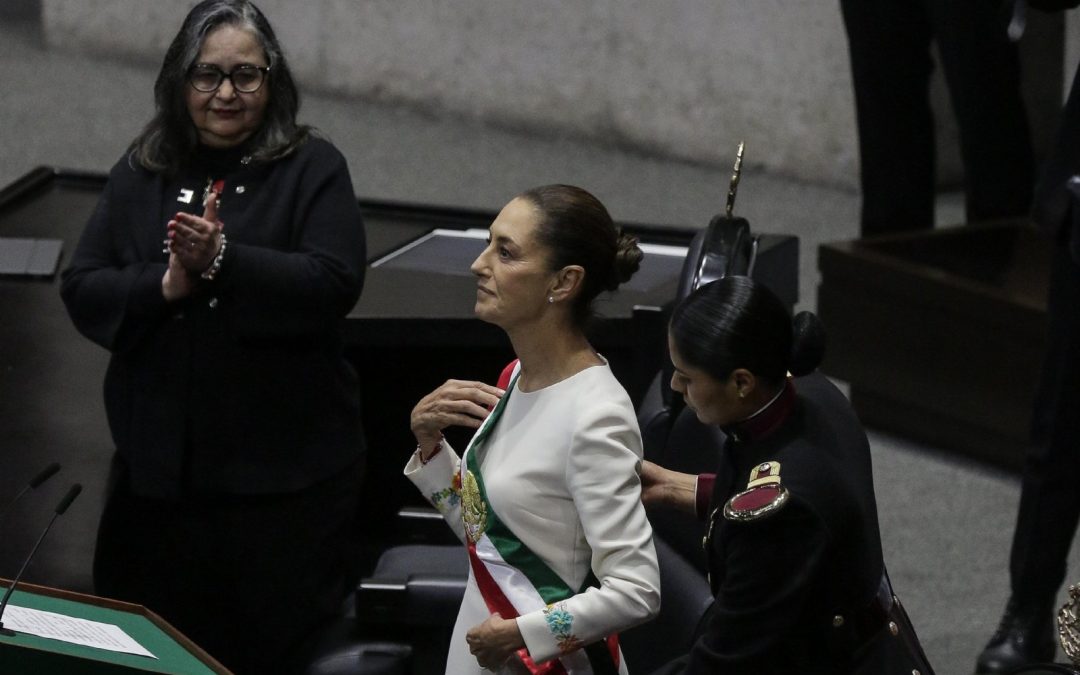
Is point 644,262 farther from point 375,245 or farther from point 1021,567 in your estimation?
point 1021,567

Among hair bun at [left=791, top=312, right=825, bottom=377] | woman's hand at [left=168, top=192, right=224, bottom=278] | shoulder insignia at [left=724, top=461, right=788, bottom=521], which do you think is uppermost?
hair bun at [left=791, top=312, right=825, bottom=377]

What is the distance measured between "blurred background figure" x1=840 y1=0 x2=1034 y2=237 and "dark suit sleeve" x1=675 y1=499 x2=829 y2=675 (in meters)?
3.30

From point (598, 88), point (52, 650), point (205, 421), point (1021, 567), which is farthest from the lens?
point (598, 88)

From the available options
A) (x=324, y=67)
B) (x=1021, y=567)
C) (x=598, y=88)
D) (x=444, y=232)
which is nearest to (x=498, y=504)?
(x=1021, y=567)

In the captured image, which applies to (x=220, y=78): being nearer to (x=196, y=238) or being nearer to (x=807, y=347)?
(x=196, y=238)

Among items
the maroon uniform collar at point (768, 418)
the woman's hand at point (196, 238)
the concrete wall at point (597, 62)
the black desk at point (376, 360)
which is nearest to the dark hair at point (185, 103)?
the woman's hand at point (196, 238)

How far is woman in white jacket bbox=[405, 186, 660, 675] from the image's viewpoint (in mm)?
2139

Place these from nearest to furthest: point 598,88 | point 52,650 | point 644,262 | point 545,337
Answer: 1. point 52,650
2. point 545,337
3. point 644,262
4. point 598,88

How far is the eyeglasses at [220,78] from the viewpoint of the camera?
9.91 ft

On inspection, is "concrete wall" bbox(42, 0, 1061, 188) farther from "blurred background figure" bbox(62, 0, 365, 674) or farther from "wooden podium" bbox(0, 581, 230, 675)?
"wooden podium" bbox(0, 581, 230, 675)

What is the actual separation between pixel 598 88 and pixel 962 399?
3.29m

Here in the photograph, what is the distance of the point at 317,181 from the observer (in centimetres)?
307

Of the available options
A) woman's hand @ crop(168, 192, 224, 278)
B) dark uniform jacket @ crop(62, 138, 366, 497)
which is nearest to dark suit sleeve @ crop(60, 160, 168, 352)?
dark uniform jacket @ crop(62, 138, 366, 497)

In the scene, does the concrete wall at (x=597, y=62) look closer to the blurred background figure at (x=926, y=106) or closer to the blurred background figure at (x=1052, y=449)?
the blurred background figure at (x=926, y=106)
